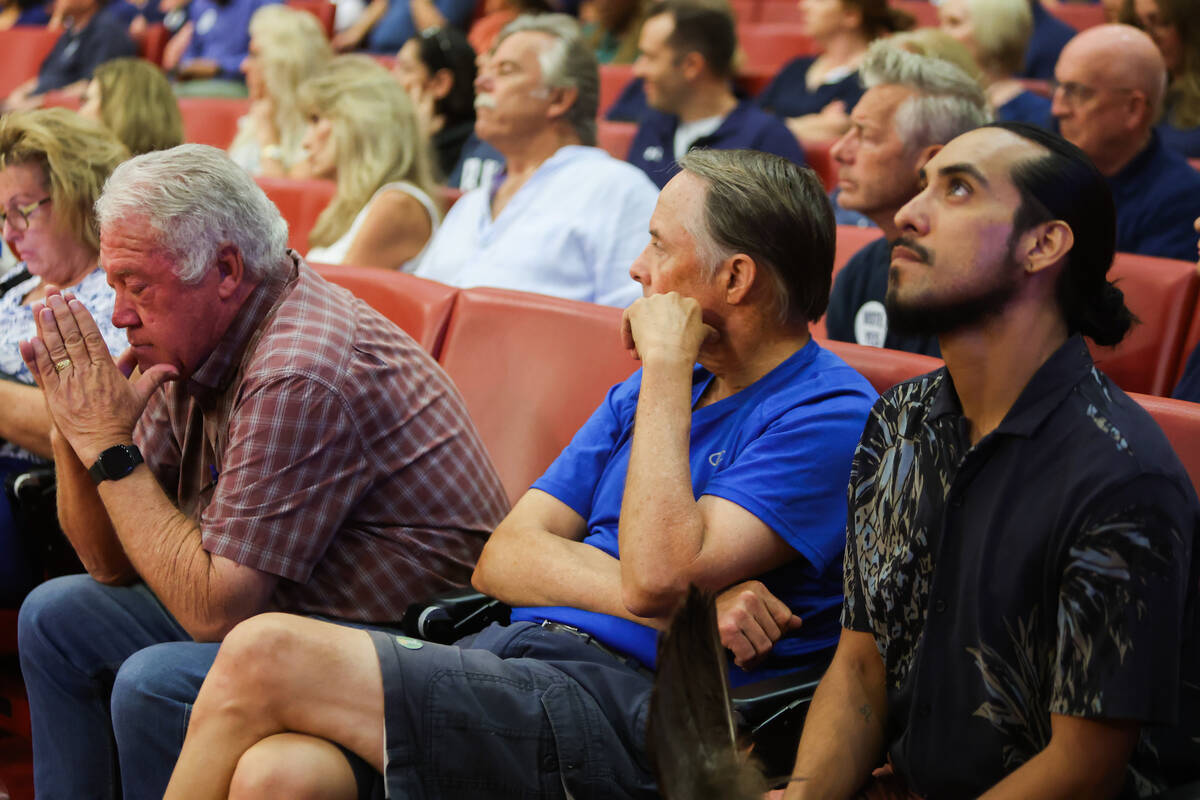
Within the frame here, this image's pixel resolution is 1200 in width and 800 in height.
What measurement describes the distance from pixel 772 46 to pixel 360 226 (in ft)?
9.10

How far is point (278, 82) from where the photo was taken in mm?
4465

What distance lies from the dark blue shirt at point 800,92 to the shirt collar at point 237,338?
112 inches

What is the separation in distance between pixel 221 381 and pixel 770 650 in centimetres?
84

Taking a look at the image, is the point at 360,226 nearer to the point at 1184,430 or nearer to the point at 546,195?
the point at 546,195

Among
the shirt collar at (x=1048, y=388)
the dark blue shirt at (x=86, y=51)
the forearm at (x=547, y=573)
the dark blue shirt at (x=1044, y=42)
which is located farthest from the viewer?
the dark blue shirt at (x=86, y=51)

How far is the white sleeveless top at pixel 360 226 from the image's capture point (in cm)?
322

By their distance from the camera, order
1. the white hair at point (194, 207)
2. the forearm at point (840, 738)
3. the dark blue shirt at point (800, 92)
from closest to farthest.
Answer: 1. the forearm at point (840, 738)
2. the white hair at point (194, 207)
3. the dark blue shirt at point (800, 92)

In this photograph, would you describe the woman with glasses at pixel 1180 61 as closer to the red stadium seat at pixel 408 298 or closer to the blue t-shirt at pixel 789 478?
the red stadium seat at pixel 408 298

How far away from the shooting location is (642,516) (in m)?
1.50

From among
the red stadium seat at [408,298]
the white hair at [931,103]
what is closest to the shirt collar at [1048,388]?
the red stadium seat at [408,298]

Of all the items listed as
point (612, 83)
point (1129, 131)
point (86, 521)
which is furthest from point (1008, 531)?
point (612, 83)

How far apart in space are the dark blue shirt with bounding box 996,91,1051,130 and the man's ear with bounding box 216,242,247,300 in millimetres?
2588

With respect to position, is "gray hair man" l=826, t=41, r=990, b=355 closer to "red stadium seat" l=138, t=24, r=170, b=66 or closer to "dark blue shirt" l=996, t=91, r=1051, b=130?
"dark blue shirt" l=996, t=91, r=1051, b=130

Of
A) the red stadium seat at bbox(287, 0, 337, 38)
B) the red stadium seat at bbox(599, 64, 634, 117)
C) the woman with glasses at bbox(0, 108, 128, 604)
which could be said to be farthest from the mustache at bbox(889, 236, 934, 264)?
the red stadium seat at bbox(287, 0, 337, 38)
